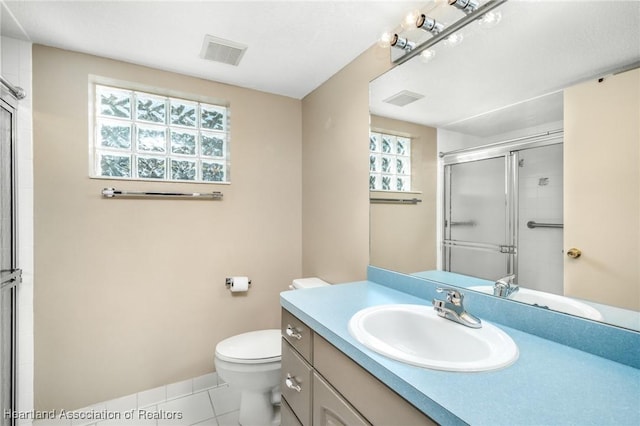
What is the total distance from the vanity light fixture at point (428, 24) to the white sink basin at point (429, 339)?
3.96 ft

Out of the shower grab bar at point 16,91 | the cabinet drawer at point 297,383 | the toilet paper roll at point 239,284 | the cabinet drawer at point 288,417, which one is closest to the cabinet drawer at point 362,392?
the cabinet drawer at point 297,383

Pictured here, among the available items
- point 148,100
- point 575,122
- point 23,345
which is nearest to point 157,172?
point 148,100

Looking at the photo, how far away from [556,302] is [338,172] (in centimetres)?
138

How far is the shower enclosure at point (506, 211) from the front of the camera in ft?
3.22

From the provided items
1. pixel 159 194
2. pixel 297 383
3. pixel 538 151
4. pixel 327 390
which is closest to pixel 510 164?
pixel 538 151

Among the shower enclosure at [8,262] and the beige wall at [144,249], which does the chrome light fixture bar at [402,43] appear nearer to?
the beige wall at [144,249]

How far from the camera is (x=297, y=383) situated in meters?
1.24

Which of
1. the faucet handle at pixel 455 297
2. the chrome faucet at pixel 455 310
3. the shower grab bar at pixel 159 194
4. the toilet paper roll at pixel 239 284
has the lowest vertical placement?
the toilet paper roll at pixel 239 284

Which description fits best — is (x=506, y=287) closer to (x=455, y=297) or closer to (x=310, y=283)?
(x=455, y=297)

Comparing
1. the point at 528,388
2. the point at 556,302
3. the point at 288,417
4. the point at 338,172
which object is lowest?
the point at 288,417

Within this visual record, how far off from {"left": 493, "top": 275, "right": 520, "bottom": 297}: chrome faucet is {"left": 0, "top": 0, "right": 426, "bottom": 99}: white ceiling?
1276mm

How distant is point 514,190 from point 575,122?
28 centimetres

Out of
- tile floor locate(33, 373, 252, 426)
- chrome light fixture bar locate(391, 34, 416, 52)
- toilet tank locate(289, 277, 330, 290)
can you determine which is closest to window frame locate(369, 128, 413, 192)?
chrome light fixture bar locate(391, 34, 416, 52)

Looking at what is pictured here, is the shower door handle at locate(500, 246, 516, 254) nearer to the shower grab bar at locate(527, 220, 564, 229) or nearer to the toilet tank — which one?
the shower grab bar at locate(527, 220, 564, 229)
